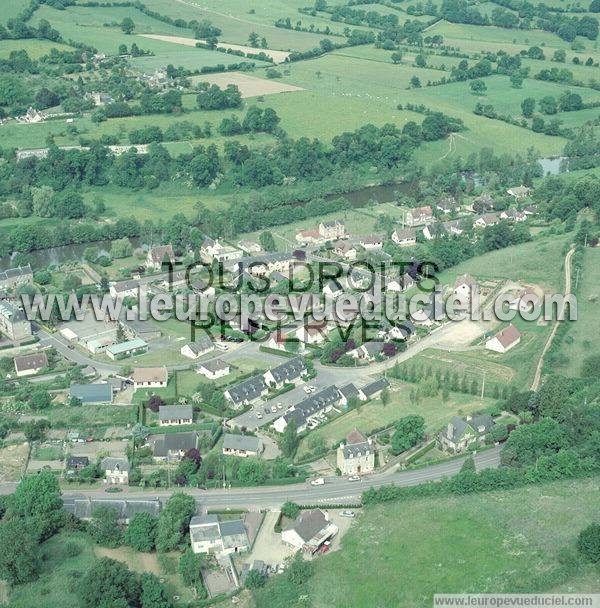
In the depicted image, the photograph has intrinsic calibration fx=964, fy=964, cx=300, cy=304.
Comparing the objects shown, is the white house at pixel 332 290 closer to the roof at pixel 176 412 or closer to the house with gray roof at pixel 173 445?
the roof at pixel 176 412

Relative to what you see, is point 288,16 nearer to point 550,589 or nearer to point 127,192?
point 127,192

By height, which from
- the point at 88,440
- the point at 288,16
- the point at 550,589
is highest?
the point at 288,16

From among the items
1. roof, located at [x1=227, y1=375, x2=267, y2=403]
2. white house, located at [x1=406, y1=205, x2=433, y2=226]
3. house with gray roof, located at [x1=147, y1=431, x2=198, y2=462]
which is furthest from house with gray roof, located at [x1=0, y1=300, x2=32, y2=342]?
white house, located at [x1=406, y1=205, x2=433, y2=226]

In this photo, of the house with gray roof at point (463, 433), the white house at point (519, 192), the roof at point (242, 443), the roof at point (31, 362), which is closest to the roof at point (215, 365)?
the roof at point (242, 443)

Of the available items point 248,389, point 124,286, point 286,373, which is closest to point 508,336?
point 286,373

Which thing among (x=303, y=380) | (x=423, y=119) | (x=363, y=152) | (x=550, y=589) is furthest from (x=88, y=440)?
(x=423, y=119)
